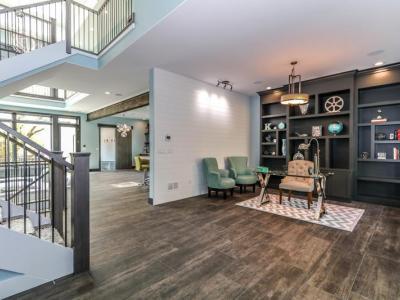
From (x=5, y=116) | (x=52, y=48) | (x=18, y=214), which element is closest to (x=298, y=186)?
(x=18, y=214)

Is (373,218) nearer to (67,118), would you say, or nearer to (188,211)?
(188,211)

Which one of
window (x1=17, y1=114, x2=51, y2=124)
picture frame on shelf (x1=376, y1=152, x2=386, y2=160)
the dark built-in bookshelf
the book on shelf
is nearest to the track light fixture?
the dark built-in bookshelf

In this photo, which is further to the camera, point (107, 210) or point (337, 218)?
point (107, 210)

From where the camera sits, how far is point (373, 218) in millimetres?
3777

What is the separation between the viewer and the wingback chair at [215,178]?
5.11 meters

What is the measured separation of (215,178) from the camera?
515 cm

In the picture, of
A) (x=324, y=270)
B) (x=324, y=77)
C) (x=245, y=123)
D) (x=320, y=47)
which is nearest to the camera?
(x=324, y=270)

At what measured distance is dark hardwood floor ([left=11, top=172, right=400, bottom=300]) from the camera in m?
1.85

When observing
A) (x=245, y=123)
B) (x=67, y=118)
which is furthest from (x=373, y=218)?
(x=67, y=118)

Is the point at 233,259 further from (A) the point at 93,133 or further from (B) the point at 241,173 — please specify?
(A) the point at 93,133

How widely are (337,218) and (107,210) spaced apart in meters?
4.36

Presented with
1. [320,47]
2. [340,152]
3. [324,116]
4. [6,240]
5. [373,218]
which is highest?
[320,47]

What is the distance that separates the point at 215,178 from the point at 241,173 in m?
1.20

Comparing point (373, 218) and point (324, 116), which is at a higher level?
point (324, 116)
